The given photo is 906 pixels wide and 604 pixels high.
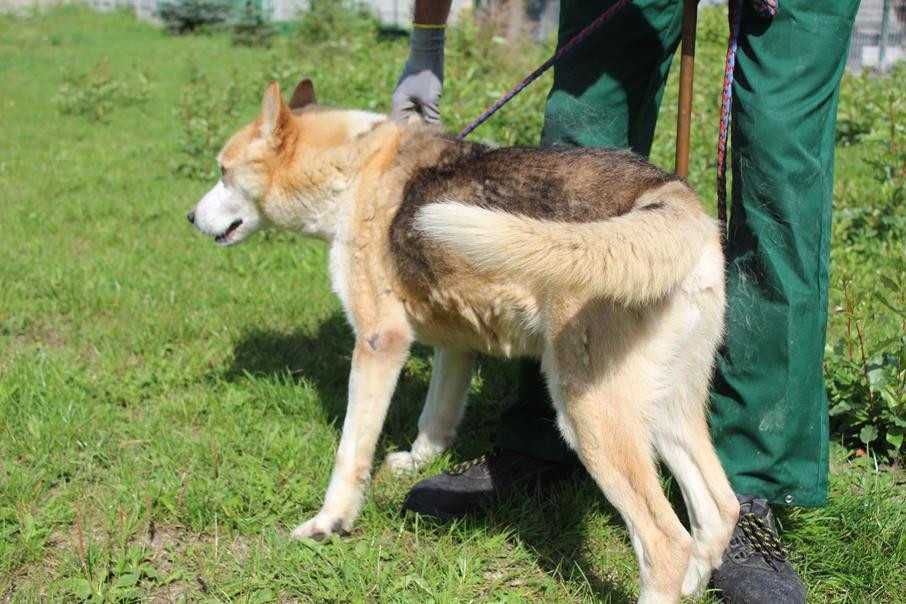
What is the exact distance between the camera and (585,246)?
2.19 metres

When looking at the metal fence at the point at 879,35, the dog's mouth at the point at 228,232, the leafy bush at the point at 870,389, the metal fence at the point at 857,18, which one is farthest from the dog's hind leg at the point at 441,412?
the metal fence at the point at 879,35

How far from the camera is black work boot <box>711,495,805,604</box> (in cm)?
274

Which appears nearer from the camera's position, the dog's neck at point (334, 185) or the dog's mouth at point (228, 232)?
the dog's neck at point (334, 185)

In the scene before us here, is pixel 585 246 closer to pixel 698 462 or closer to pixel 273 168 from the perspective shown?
pixel 698 462

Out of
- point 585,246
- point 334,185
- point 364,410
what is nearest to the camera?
point 585,246

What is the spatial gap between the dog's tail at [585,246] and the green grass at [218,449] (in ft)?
3.43

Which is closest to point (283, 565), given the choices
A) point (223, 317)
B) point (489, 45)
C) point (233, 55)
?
point (223, 317)

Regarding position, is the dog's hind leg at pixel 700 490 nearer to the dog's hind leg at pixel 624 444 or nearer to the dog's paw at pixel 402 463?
the dog's hind leg at pixel 624 444

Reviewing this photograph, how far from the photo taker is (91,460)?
3.48 m

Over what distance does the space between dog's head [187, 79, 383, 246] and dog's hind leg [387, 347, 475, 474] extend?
782mm

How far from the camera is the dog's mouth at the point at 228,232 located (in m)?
3.87

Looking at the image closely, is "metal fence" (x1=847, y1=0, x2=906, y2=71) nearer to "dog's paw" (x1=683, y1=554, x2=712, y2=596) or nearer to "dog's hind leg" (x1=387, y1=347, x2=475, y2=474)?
"dog's hind leg" (x1=387, y1=347, x2=475, y2=474)

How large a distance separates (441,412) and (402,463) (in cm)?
24

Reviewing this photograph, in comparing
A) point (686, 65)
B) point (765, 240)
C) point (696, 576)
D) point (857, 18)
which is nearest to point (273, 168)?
point (686, 65)
